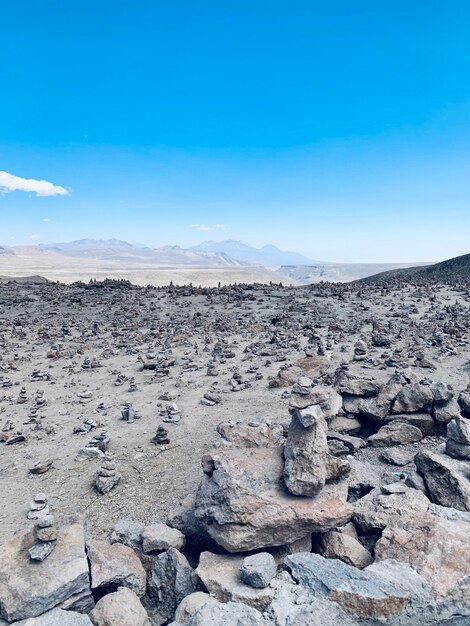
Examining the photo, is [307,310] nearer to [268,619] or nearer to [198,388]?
[198,388]

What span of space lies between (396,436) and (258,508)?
291cm

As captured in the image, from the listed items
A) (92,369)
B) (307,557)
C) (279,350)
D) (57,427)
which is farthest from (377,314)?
(307,557)

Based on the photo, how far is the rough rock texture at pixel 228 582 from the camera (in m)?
3.51

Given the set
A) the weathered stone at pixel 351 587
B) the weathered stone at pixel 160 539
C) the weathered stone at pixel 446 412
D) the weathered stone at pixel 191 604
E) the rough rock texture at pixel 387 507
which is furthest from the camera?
the weathered stone at pixel 446 412

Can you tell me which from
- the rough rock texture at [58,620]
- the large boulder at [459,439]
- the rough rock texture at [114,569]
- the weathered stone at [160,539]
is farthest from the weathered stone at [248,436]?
the rough rock texture at [58,620]

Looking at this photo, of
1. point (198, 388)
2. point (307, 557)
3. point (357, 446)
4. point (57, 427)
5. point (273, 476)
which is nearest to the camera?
point (307, 557)

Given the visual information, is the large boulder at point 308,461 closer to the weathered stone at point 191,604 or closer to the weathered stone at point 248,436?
the weathered stone at point 248,436

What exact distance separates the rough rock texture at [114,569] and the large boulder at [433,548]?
2.22 meters

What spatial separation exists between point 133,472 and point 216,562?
7.46 ft

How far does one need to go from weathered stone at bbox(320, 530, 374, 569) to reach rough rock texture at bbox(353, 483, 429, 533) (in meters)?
0.22

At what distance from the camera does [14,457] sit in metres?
6.49

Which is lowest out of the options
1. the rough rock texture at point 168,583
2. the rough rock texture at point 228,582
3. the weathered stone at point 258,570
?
the rough rock texture at point 168,583

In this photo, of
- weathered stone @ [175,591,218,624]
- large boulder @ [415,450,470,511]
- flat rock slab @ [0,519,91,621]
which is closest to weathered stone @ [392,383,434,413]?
large boulder @ [415,450,470,511]

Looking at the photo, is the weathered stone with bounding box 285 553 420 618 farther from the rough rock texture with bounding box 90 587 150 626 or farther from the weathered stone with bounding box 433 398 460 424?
the weathered stone with bounding box 433 398 460 424
